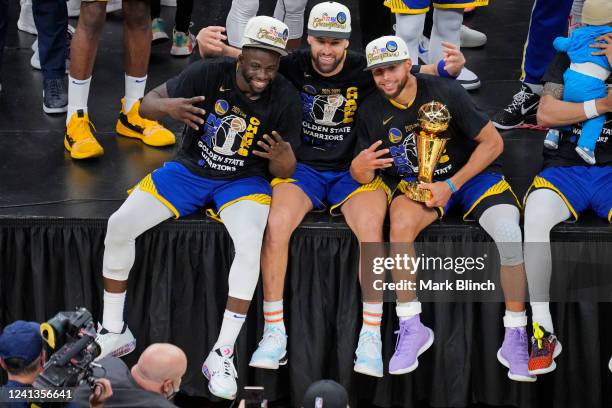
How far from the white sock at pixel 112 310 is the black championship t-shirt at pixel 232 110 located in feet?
2.41

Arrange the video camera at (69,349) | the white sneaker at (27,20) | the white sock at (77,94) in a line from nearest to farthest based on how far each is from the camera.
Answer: the video camera at (69,349) → the white sock at (77,94) → the white sneaker at (27,20)

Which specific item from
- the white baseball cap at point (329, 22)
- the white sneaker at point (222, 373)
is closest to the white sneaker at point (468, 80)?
the white baseball cap at point (329, 22)

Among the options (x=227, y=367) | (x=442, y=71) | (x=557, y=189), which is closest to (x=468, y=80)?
(x=442, y=71)

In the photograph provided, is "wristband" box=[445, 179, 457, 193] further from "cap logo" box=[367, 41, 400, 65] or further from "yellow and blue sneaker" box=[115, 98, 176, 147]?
"yellow and blue sneaker" box=[115, 98, 176, 147]

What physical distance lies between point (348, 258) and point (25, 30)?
10.5ft

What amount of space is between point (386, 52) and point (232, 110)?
715mm

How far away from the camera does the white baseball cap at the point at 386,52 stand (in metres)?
5.16

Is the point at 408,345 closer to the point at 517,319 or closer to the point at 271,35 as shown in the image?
the point at 517,319

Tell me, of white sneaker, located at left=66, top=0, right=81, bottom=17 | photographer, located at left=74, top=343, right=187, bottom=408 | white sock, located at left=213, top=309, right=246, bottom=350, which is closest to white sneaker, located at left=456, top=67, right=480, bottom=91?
white sock, located at left=213, top=309, right=246, bottom=350

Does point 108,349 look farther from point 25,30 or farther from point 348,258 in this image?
point 25,30

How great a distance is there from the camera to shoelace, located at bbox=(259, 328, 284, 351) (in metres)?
5.33

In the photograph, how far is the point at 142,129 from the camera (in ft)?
20.5

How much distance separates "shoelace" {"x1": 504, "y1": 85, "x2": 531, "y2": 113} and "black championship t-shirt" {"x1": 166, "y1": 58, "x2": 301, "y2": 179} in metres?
1.49

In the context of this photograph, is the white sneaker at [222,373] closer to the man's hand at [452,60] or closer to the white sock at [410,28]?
the man's hand at [452,60]
